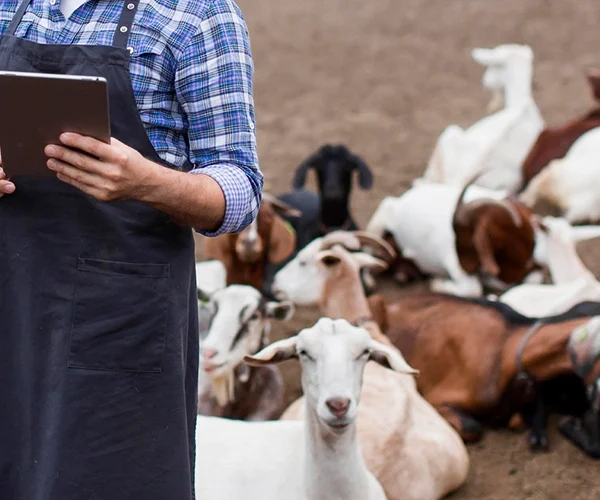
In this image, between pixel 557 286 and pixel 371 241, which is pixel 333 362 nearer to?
pixel 371 241

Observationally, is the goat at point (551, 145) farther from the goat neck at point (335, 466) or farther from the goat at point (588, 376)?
the goat neck at point (335, 466)

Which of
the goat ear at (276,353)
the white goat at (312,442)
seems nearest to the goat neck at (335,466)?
the white goat at (312,442)

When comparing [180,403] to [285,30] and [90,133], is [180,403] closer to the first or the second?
[90,133]

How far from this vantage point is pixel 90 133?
6.17 ft

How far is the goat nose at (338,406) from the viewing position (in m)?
3.29

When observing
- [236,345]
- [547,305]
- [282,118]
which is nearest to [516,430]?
[547,305]

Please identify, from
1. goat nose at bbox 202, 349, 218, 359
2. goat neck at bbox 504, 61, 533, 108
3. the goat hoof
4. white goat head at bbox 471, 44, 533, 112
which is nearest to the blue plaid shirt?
goat nose at bbox 202, 349, 218, 359

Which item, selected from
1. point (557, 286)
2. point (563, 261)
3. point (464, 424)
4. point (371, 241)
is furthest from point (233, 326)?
point (563, 261)

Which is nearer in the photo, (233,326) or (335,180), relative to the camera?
(233,326)

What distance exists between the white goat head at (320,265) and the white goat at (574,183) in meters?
2.27

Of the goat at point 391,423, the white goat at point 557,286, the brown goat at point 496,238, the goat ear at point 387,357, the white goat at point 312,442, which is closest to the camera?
the white goat at point 312,442

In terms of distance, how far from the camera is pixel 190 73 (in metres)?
2.13

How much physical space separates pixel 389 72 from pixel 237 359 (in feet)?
23.5

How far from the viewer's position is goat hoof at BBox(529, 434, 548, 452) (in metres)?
4.69
